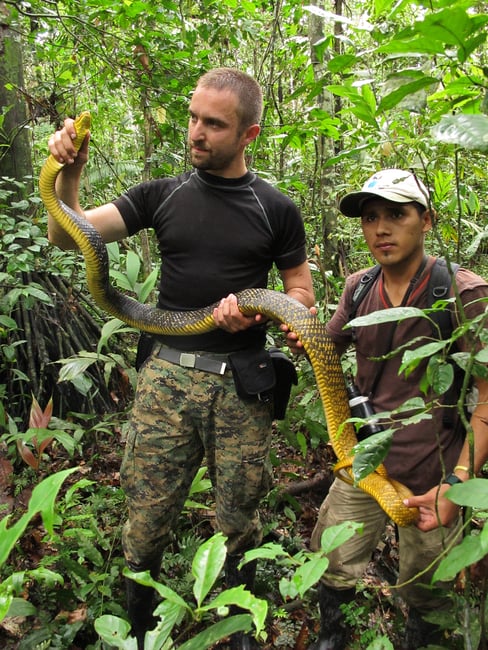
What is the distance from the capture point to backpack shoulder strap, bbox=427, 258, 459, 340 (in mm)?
2199

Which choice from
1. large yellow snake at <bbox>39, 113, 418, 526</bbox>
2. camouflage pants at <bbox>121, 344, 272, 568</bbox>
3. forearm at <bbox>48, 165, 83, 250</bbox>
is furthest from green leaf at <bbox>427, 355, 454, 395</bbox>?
forearm at <bbox>48, 165, 83, 250</bbox>

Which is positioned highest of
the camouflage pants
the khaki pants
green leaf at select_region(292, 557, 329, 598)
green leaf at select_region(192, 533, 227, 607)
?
green leaf at select_region(192, 533, 227, 607)

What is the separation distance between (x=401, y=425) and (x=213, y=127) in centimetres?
174

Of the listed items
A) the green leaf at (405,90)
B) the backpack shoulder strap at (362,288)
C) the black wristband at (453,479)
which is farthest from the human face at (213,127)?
the black wristband at (453,479)

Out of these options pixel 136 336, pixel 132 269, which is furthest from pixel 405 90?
pixel 136 336

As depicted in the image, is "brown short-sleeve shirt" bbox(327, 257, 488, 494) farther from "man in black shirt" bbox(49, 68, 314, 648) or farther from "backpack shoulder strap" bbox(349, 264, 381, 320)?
"man in black shirt" bbox(49, 68, 314, 648)

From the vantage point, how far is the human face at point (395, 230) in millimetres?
2381

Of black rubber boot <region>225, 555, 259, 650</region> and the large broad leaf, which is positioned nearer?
the large broad leaf

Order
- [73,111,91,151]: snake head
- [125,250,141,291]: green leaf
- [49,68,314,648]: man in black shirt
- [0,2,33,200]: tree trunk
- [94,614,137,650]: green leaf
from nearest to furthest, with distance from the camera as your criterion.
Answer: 1. [94,614,137,650]: green leaf
2. [73,111,91,151]: snake head
3. [49,68,314,648]: man in black shirt
4. [125,250,141,291]: green leaf
5. [0,2,33,200]: tree trunk

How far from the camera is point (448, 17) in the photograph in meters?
1.06

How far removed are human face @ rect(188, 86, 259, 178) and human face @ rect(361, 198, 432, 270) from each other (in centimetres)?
80

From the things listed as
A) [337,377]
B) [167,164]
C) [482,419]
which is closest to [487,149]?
[482,419]

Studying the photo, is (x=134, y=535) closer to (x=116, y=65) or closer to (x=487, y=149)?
(x=487, y=149)

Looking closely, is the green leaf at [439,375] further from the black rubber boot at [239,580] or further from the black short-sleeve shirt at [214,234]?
the black rubber boot at [239,580]
